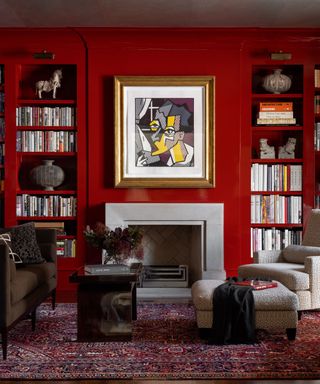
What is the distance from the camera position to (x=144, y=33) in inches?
269

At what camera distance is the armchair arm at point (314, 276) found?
5.44 meters

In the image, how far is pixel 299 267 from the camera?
578 centimetres

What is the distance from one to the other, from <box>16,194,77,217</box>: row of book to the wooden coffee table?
235 cm

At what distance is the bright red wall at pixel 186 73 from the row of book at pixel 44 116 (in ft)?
0.93

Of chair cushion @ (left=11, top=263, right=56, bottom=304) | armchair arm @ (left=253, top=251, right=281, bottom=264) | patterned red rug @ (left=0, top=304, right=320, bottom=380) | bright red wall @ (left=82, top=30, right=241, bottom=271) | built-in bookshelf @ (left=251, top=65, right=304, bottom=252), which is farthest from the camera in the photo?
built-in bookshelf @ (left=251, top=65, right=304, bottom=252)

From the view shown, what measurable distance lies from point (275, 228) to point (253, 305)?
264 cm

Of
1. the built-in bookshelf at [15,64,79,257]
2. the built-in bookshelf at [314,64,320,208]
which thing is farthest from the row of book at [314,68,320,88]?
the built-in bookshelf at [15,64,79,257]

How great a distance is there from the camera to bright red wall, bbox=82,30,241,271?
22.4 feet

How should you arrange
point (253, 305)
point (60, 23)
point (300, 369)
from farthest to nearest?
point (60, 23), point (253, 305), point (300, 369)

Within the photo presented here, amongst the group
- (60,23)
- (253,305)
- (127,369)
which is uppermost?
(60,23)

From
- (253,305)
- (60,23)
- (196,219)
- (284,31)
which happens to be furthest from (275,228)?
(60,23)

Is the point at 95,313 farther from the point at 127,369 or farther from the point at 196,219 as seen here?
the point at 196,219

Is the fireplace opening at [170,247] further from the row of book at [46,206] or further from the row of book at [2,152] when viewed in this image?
the row of book at [2,152]

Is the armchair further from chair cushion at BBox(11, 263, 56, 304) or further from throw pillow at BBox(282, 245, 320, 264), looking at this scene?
throw pillow at BBox(282, 245, 320, 264)
